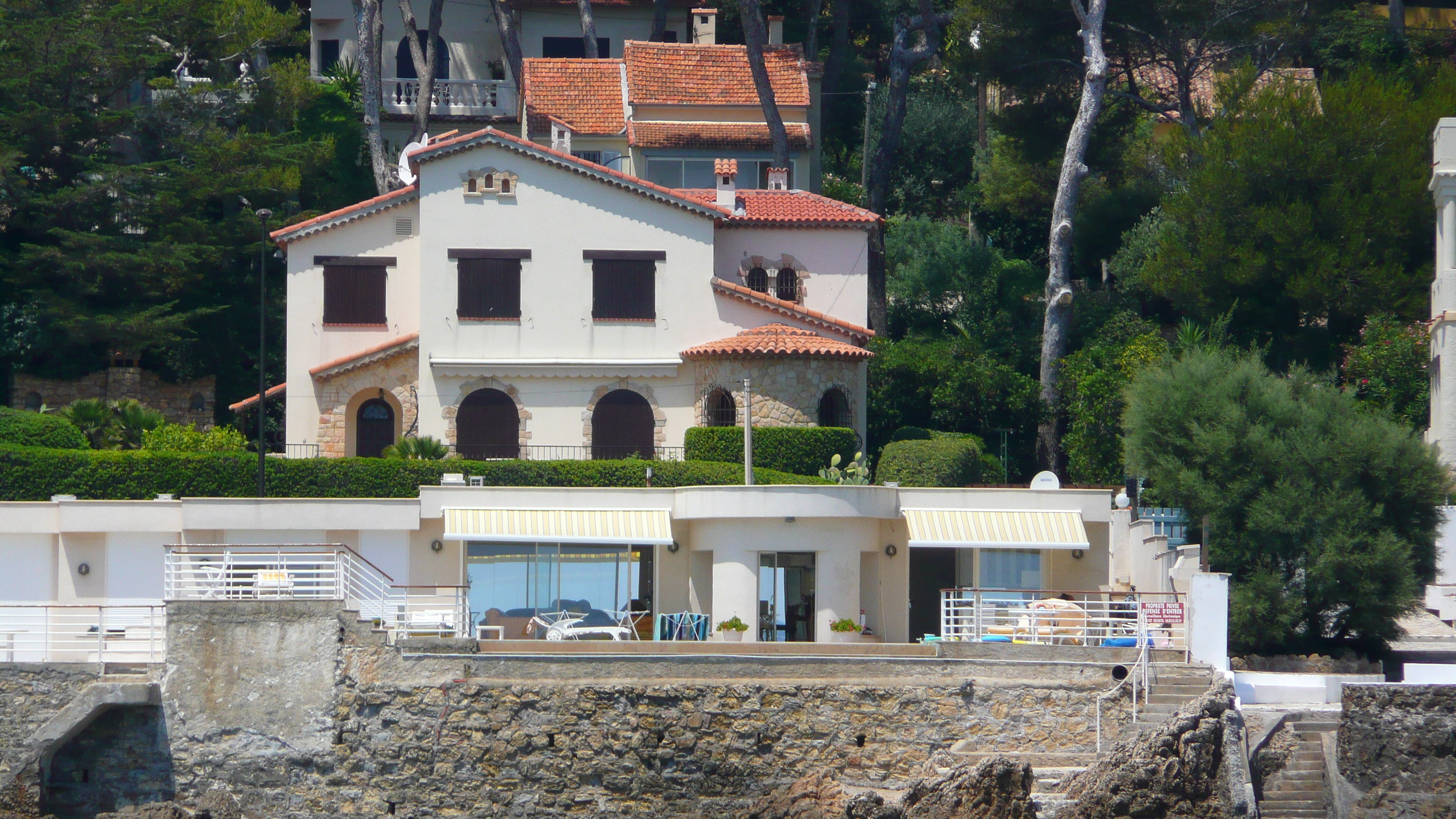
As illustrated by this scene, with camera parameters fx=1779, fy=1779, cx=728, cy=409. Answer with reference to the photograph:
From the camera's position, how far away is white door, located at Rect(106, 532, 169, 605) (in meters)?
33.9

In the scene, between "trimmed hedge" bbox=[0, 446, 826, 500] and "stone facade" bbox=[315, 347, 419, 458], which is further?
"stone facade" bbox=[315, 347, 419, 458]

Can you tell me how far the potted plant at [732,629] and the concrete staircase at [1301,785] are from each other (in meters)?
9.64

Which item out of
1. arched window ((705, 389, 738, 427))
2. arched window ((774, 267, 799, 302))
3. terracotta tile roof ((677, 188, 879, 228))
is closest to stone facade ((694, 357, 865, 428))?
arched window ((705, 389, 738, 427))

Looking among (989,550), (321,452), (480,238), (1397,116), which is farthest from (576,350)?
(1397,116)

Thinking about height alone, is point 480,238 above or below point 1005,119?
below

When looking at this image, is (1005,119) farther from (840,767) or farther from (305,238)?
(840,767)

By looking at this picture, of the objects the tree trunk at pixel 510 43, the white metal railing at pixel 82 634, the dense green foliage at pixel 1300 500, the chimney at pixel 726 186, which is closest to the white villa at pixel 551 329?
the chimney at pixel 726 186

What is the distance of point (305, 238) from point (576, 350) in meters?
7.53

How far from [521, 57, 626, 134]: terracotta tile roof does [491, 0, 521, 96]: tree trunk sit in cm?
212

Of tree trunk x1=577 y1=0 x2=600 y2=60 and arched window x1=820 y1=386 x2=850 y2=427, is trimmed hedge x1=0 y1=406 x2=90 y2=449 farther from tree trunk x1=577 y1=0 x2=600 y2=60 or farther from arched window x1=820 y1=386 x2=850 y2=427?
tree trunk x1=577 y1=0 x2=600 y2=60

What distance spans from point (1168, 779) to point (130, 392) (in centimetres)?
3233

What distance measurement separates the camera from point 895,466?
1608 inches

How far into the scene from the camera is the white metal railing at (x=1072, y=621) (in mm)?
29859

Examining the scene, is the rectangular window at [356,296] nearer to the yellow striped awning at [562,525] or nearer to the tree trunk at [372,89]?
the tree trunk at [372,89]
